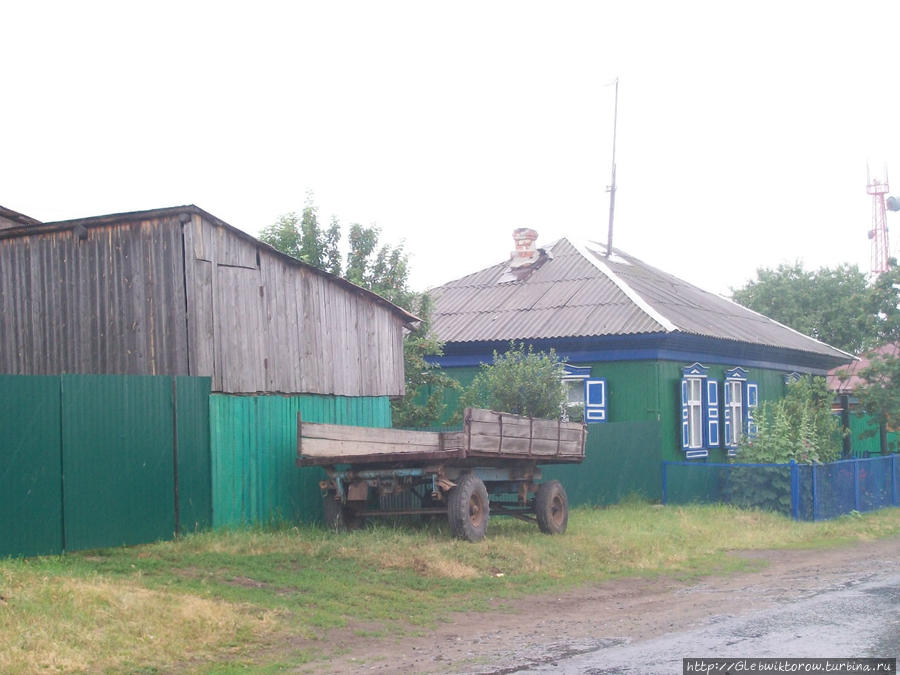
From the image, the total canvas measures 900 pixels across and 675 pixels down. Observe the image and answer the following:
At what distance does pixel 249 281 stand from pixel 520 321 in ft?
37.4

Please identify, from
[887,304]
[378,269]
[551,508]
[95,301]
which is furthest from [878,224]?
[95,301]

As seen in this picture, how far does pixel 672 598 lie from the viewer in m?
11.5

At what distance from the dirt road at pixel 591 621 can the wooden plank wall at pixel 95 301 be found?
5494mm

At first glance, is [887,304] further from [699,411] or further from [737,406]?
[699,411]

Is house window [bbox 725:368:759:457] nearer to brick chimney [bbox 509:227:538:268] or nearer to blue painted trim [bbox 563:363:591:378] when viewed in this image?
blue painted trim [bbox 563:363:591:378]

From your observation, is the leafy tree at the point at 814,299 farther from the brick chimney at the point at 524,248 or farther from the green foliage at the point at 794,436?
the green foliage at the point at 794,436

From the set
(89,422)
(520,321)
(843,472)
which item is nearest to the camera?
(89,422)

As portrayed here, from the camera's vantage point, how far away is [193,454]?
12.7m

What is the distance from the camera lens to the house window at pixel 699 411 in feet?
76.0

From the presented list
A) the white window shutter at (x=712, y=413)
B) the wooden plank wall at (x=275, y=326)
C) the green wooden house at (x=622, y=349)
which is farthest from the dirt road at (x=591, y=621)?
the white window shutter at (x=712, y=413)

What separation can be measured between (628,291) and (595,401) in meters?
2.98

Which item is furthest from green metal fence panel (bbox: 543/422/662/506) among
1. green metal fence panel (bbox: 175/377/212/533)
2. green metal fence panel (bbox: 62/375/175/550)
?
green metal fence panel (bbox: 62/375/175/550)

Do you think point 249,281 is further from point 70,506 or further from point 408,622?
point 408,622

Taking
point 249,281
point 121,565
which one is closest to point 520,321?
point 249,281
